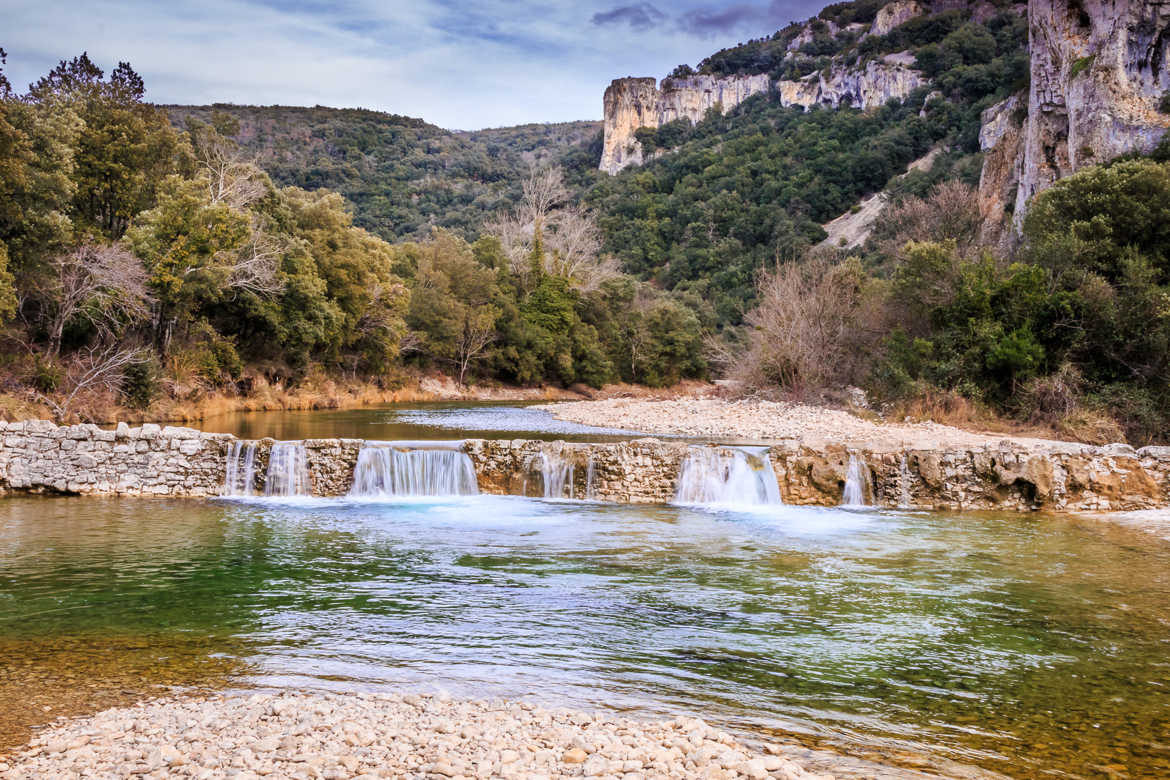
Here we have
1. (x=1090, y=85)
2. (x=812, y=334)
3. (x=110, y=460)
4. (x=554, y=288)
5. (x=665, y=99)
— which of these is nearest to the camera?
(x=110, y=460)

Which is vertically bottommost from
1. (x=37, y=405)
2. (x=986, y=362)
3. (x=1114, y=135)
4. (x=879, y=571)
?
(x=879, y=571)

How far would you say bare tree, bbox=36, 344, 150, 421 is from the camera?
2142 centimetres

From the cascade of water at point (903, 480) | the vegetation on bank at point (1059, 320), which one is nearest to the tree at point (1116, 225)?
the vegetation on bank at point (1059, 320)

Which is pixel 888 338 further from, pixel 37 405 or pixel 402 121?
pixel 402 121

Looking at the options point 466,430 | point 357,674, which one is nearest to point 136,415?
point 466,430

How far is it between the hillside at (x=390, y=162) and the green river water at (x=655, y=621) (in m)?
65.8

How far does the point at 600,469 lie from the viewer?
54.2ft

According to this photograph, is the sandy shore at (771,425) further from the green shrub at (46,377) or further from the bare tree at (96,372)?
the green shrub at (46,377)

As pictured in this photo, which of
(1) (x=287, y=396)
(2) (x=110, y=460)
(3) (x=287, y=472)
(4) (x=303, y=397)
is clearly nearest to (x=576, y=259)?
(4) (x=303, y=397)

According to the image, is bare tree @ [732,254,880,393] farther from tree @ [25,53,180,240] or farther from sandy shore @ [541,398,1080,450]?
tree @ [25,53,180,240]

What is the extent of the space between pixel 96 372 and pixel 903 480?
20925 millimetres

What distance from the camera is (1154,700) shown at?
6184 millimetres

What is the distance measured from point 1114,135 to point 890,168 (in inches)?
1920

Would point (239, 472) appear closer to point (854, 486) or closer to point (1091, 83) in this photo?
point (854, 486)
